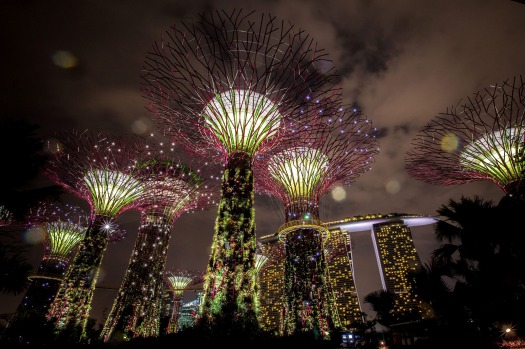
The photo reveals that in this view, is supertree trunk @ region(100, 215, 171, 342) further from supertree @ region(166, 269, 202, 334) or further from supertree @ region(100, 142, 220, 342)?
supertree @ region(166, 269, 202, 334)

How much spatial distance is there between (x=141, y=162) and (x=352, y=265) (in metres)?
99.7

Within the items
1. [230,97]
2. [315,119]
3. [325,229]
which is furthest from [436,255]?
[230,97]

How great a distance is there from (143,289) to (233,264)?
1177 cm

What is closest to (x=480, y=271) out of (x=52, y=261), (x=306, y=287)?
(x=306, y=287)

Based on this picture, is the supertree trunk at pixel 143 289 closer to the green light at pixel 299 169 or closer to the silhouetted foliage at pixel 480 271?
the green light at pixel 299 169

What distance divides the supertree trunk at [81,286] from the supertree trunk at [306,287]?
35.5 feet

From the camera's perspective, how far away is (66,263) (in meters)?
28.4

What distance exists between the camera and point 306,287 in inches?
569

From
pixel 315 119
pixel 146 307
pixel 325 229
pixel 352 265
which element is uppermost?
pixel 352 265

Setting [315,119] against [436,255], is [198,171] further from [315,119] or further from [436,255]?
[436,255]

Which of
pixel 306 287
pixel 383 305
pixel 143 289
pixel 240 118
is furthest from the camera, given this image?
pixel 383 305

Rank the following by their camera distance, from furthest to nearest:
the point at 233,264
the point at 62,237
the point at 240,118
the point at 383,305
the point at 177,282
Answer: the point at 177,282, the point at 62,237, the point at 383,305, the point at 240,118, the point at 233,264

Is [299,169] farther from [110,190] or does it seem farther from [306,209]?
[110,190]

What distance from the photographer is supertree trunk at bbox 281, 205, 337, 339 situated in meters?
13.6
